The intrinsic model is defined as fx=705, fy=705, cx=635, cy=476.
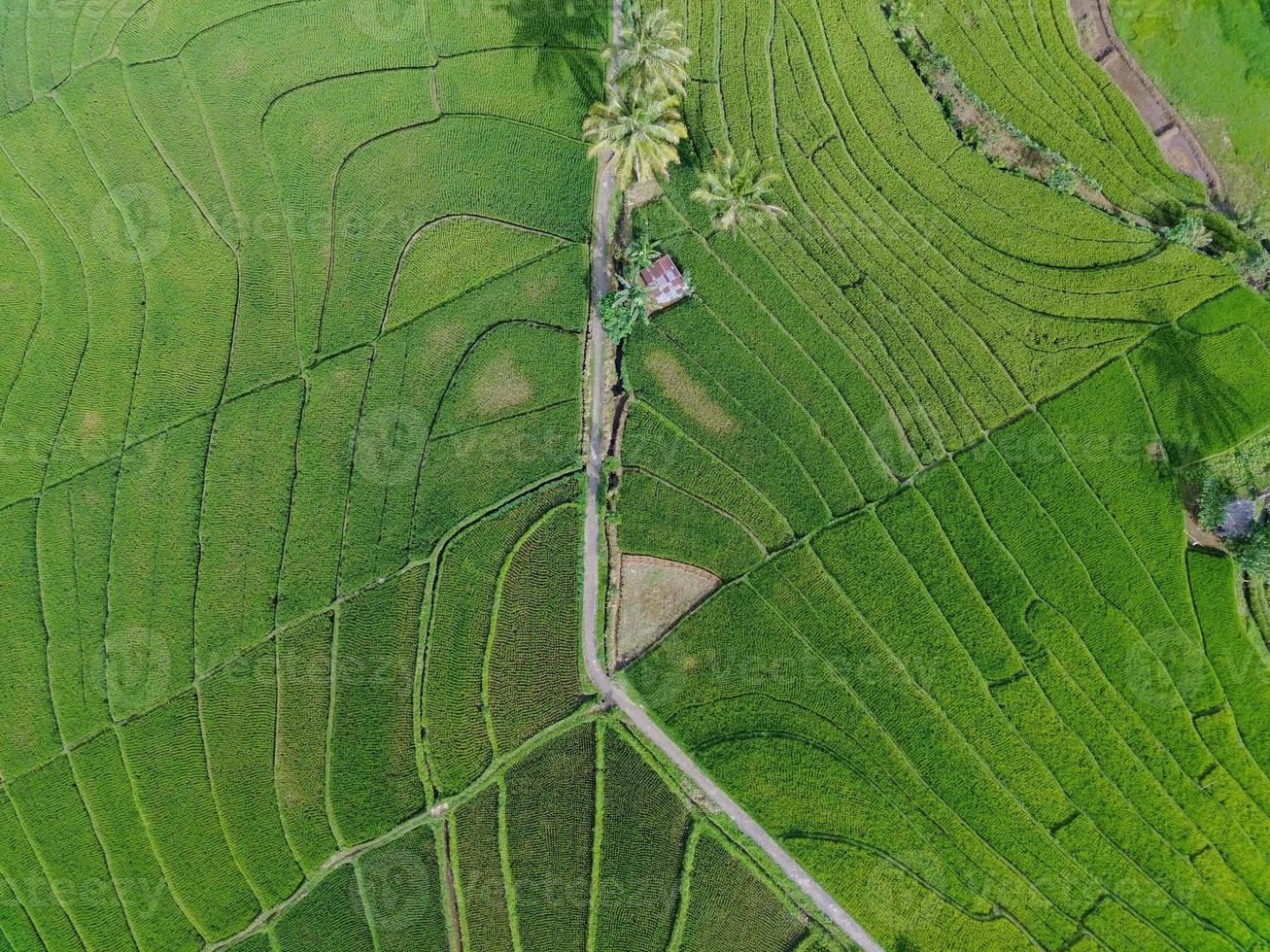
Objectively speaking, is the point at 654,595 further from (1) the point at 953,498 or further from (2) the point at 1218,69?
(2) the point at 1218,69

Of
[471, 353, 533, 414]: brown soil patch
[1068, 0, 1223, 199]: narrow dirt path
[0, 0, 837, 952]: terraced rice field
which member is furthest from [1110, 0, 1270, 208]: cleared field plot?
[471, 353, 533, 414]: brown soil patch

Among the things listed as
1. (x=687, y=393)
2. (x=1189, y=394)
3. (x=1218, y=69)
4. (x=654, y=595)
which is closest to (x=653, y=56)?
(x=687, y=393)

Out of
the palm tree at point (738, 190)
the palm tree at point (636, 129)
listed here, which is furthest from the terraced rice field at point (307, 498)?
the palm tree at point (738, 190)

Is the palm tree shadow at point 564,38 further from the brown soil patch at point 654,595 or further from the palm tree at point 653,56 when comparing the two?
the brown soil patch at point 654,595

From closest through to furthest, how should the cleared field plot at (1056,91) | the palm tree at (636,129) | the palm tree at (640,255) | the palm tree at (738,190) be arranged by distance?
the palm tree at (636,129)
the palm tree at (738,190)
the palm tree at (640,255)
the cleared field plot at (1056,91)

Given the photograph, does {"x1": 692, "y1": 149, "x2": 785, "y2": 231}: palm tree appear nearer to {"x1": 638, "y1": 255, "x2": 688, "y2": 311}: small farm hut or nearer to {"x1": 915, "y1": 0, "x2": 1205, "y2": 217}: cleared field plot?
{"x1": 638, "y1": 255, "x2": 688, "y2": 311}: small farm hut

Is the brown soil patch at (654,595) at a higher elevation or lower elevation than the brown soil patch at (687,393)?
lower
